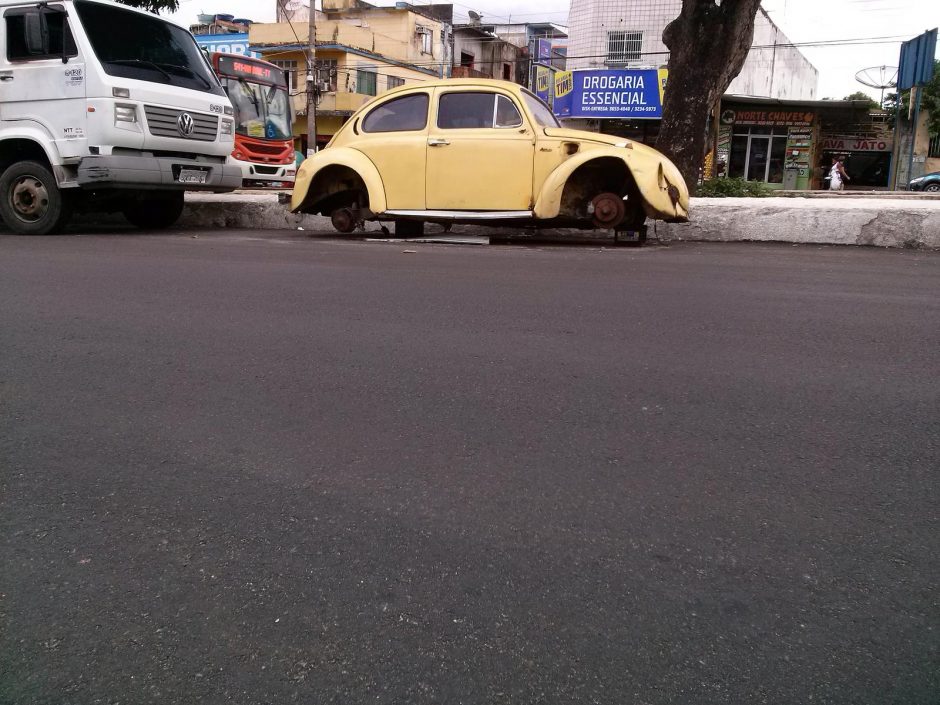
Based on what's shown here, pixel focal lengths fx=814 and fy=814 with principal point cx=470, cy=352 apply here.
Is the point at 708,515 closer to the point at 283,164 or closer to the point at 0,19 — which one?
the point at 0,19

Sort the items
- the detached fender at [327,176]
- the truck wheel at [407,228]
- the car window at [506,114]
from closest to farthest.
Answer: the car window at [506,114] < the detached fender at [327,176] < the truck wheel at [407,228]

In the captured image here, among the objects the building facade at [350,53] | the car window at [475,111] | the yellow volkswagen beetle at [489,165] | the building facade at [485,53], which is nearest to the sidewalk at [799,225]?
the yellow volkswagen beetle at [489,165]

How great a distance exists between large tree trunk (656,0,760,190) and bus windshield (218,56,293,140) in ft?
37.6

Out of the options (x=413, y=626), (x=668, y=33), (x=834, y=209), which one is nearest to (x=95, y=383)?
(x=413, y=626)

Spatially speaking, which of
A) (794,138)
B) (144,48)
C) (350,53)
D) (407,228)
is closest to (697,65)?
(407,228)

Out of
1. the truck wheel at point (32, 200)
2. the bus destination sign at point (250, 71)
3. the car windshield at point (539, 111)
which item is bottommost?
the truck wheel at point (32, 200)

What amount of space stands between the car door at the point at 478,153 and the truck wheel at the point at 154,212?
162 inches

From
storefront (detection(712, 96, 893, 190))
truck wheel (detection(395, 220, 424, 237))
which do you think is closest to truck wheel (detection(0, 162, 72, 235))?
truck wheel (detection(395, 220, 424, 237))

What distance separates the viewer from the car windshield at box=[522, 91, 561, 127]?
902 centimetres

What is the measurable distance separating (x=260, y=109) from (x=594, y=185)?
14.1m

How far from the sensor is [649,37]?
29.2 m

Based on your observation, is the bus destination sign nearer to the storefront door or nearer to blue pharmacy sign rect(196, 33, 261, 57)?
the storefront door

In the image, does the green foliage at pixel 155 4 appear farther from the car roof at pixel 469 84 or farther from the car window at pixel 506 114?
the car window at pixel 506 114

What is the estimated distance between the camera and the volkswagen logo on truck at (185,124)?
9.83 m
